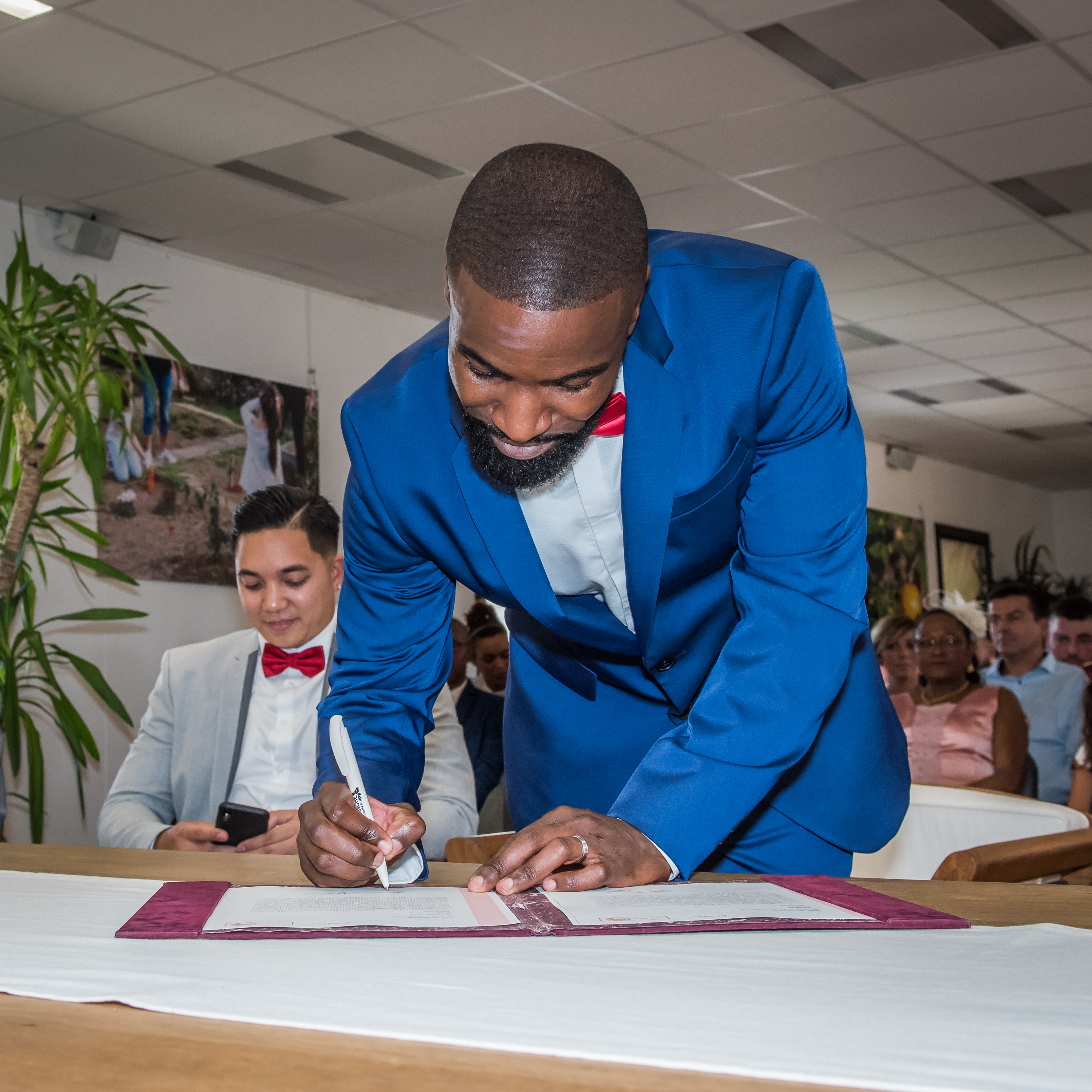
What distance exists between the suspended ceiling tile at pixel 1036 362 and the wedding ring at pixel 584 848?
694cm

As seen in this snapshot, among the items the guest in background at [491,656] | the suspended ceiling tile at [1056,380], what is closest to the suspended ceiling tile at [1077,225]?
the suspended ceiling tile at [1056,380]

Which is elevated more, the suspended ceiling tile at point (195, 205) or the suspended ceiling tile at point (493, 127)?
the suspended ceiling tile at point (493, 127)

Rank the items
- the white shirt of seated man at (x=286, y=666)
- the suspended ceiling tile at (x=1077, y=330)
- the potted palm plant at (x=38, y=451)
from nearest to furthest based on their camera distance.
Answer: the white shirt of seated man at (x=286, y=666) → the potted palm plant at (x=38, y=451) → the suspended ceiling tile at (x=1077, y=330)

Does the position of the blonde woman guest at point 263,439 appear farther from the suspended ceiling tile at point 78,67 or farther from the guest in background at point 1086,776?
the guest in background at point 1086,776

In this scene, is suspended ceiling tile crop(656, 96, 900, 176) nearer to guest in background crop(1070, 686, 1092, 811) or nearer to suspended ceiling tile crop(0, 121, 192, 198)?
suspended ceiling tile crop(0, 121, 192, 198)

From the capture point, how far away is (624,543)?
Answer: 121 centimetres

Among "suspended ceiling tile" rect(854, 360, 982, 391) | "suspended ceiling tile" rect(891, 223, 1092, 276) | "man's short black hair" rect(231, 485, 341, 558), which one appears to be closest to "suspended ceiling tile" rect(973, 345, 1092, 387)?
"suspended ceiling tile" rect(854, 360, 982, 391)

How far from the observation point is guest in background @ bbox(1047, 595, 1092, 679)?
5.63 m

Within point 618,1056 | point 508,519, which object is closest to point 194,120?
point 508,519

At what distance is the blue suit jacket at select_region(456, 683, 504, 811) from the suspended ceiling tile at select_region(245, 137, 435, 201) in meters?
1.90

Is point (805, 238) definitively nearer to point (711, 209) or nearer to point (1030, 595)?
point (711, 209)

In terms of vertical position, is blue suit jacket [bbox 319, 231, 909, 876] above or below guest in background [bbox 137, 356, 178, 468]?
below

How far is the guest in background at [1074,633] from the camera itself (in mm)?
5629

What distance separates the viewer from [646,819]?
1120 millimetres
